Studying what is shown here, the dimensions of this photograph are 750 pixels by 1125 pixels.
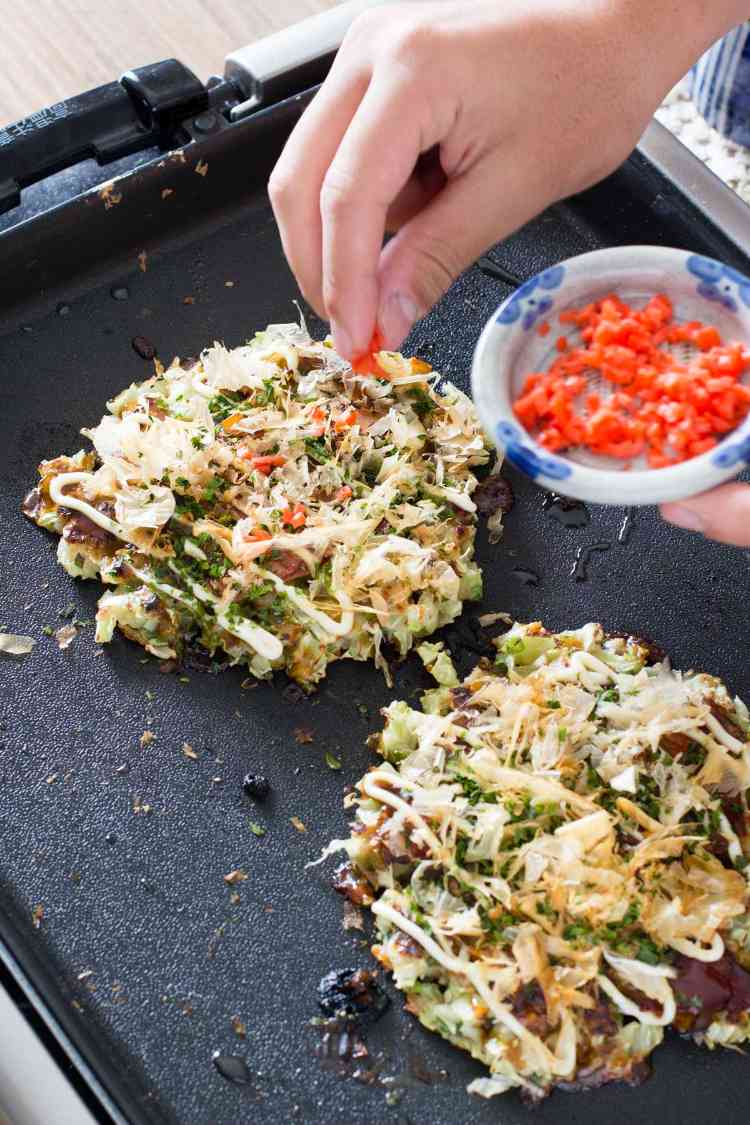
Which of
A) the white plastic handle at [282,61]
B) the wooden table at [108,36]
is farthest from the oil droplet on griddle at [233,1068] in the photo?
the wooden table at [108,36]

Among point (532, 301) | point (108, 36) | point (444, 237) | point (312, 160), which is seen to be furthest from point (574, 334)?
point (108, 36)

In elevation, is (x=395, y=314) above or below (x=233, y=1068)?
above

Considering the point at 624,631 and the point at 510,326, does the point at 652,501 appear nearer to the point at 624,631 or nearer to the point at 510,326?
the point at 510,326

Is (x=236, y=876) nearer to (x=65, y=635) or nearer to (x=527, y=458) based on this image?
(x=65, y=635)

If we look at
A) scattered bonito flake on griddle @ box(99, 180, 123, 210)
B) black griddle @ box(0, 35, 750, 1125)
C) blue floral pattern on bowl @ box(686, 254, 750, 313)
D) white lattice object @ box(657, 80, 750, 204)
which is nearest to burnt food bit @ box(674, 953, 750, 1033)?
black griddle @ box(0, 35, 750, 1125)

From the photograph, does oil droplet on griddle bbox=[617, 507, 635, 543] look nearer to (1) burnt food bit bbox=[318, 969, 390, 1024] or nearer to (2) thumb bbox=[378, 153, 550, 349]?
(2) thumb bbox=[378, 153, 550, 349]
